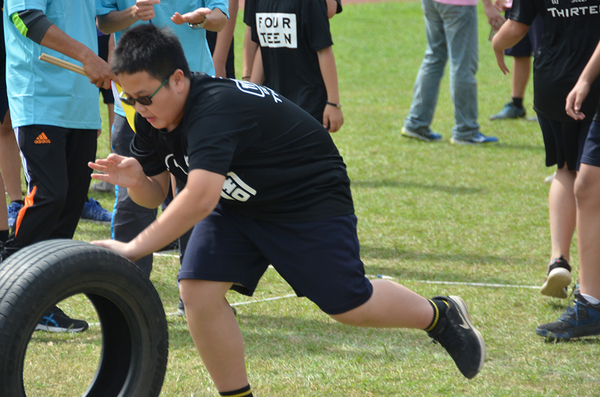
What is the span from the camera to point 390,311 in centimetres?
279

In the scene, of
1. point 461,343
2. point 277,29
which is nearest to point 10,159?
point 277,29

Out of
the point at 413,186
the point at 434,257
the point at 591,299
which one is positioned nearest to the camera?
the point at 591,299

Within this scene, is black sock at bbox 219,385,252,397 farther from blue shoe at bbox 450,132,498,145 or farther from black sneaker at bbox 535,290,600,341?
blue shoe at bbox 450,132,498,145

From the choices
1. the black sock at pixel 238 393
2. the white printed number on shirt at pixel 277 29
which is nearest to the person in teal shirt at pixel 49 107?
the black sock at pixel 238 393

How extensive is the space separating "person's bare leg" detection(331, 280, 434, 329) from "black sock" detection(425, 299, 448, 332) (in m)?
0.02

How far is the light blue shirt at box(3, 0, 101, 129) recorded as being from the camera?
11.6ft

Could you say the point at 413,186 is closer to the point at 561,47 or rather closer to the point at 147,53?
the point at 561,47

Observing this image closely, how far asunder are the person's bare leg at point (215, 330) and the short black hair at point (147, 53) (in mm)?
784

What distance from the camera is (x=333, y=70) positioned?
4.71 meters

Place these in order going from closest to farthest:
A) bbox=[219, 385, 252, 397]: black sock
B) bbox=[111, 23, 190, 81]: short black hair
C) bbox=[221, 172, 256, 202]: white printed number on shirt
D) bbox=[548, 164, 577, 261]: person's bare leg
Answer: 1. bbox=[111, 23, 190, 81]: short black hair
2. bbox=[221, 172, 256, 202]: white printed number on shirt
3. bbox=[219, 385, 252, 397]: black sock
4. bbox=[548, 164, 577, 261]: person's bare leg

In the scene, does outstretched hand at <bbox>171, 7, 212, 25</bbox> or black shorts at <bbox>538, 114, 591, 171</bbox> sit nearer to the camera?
outstretched hand at <bbox>171, 7, 212, 25</bbox>

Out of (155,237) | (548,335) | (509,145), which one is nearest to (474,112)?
(509,145)

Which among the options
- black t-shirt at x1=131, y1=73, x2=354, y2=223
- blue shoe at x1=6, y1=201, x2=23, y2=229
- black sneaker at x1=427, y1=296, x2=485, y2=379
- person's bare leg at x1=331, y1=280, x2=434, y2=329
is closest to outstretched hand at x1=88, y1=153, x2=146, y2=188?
black t-shirt at x1=131, y1=73, x2=354, y2=223

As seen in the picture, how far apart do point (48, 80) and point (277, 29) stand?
1690mm
